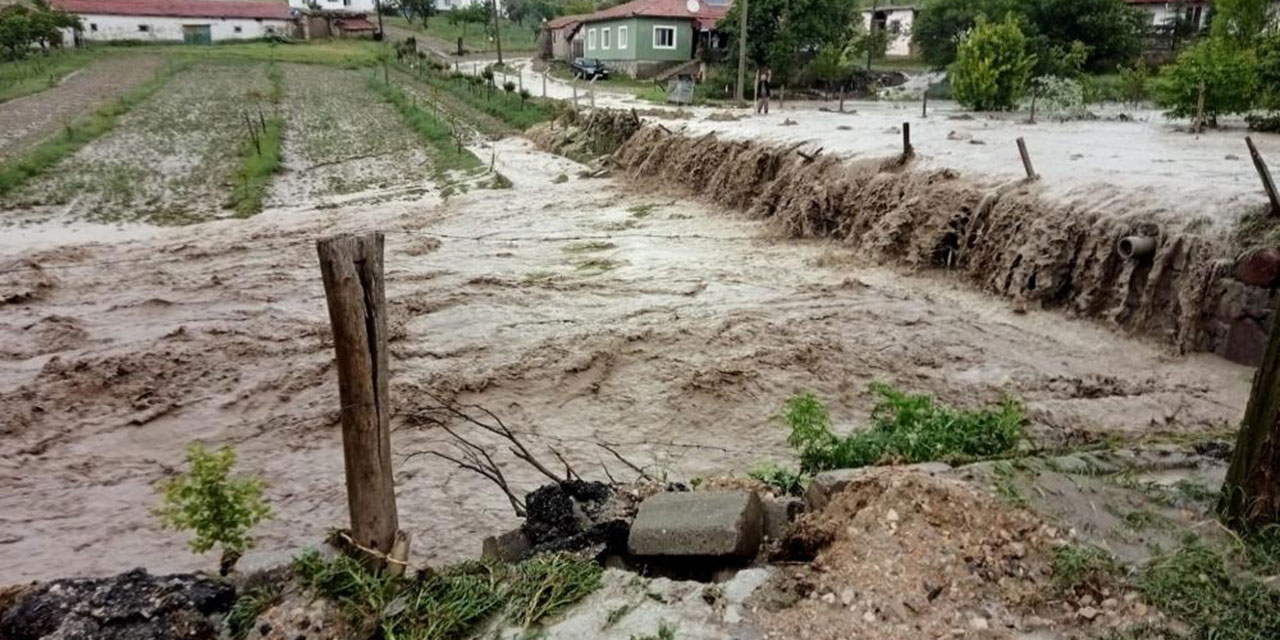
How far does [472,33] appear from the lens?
6744cm

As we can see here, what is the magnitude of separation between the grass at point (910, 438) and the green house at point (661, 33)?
122 ft

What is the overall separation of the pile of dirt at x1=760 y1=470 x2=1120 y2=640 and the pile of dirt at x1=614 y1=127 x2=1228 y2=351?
18.0ft

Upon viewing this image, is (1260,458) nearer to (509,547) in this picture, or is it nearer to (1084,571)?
(1084,571)

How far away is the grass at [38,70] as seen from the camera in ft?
102

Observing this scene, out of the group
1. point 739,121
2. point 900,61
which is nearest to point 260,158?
point 739,121

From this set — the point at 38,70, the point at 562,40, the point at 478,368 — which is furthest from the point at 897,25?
the point at 478,368

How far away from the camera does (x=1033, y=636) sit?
3457 mm

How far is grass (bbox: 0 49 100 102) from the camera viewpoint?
102 feet

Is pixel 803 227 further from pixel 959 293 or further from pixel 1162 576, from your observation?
pixel 1162 576

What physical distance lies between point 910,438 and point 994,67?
78.3ft

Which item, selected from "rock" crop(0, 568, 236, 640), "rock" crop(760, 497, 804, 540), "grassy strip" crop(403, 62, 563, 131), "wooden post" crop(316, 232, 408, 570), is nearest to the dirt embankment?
"rock" crop(760, 497, 804, 540)

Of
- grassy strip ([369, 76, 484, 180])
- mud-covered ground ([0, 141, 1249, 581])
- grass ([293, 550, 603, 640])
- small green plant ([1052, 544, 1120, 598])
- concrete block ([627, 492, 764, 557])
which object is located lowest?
mud-covered ground ([0, 141, 1249, 581])

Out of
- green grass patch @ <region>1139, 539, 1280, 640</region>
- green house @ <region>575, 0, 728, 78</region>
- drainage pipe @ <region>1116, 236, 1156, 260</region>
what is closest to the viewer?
green grass patch @ <region>1139, 539, 1280, 640</region>

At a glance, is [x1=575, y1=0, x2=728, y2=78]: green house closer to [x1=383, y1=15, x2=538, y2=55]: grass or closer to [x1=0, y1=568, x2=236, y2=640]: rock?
[x1=383, y1=15, x2=538, y2=55]: grass
